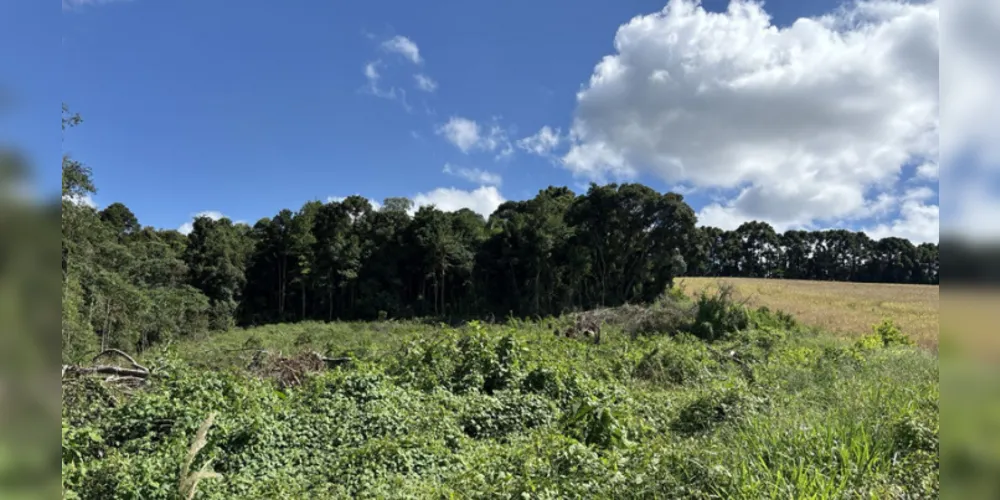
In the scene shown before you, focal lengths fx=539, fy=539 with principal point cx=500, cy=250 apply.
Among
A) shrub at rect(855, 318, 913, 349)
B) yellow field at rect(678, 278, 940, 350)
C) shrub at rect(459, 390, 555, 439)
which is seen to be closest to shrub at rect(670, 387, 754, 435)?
shrub at rect(459, 390, 555, 439)

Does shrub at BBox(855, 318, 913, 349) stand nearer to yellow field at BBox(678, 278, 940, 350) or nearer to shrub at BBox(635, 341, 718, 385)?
yellow field at BBox(678, 278, 940, 350)

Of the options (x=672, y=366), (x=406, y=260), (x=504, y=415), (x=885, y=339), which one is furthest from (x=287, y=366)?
(x=406, y=260)


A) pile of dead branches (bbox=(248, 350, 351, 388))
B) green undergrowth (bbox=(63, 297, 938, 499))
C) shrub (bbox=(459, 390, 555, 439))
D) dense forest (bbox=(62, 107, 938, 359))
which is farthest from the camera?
dense forest (bbox=(62, 107, 938, 359))

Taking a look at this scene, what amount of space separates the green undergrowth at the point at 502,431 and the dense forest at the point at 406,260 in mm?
18660

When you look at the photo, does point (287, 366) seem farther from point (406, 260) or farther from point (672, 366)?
point (406, 260)

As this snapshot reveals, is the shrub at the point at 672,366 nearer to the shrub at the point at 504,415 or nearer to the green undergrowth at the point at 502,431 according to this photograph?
the green undergrowth at the point at 502,431

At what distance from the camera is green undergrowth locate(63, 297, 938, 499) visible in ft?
11.6

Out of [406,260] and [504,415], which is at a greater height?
[406,260]

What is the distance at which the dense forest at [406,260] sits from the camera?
28.3 metres

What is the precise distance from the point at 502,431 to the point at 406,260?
29.2 meters

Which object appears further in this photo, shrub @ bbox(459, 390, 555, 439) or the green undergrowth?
shrub @ bbox(459, 390, 555, 439)

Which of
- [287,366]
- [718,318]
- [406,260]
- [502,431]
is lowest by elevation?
[502,431]

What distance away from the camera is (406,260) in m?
34.9

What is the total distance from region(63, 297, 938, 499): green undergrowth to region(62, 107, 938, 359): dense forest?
18.7 m
